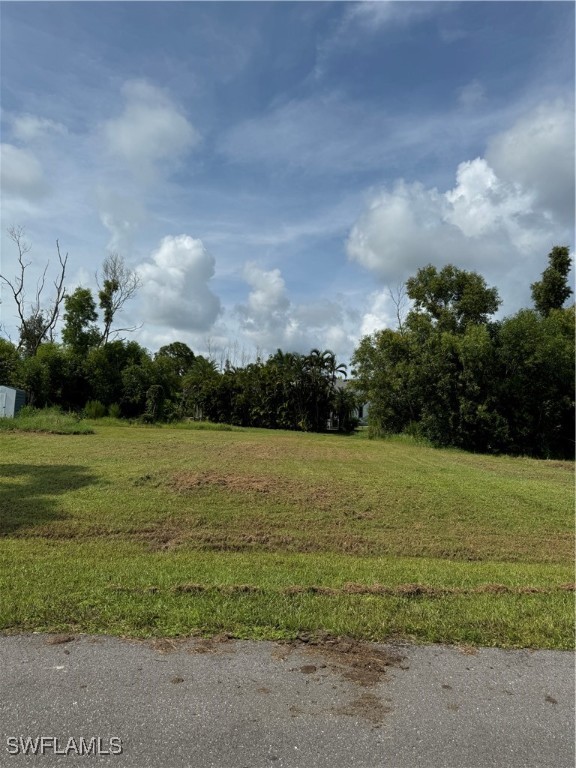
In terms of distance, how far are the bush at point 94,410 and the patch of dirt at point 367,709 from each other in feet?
115

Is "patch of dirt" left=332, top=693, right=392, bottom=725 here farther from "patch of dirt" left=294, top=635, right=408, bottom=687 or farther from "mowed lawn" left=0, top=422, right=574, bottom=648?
"mowed lawn" left=0, top=422, right=574, bottom=648

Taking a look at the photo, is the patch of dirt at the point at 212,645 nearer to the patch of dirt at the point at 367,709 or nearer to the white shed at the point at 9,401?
the patch of dirt at the point at 367,709

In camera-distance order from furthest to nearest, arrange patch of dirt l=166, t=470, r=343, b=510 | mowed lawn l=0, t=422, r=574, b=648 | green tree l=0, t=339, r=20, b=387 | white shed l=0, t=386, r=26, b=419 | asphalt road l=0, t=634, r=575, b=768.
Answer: green tree l=0, t=339, r=20, b=387 → white shed l=0, t=386, r=26, b=419 → patch of dirt l=166, t=470, r=343, b=510 → mowed lawn l=0, t=422, r=574, b=648 → asphalt road l=0, t=634, r=575, b=768

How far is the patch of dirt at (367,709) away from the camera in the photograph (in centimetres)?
281

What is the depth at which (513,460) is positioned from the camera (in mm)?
22500

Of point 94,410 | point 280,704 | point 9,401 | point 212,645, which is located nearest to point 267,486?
point 212,645

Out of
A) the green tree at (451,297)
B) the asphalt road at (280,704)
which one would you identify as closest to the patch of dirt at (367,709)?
the asphalt road at (280,704)

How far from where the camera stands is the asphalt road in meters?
2.50

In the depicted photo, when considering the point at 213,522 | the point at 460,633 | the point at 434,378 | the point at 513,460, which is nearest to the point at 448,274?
the point at 434,378

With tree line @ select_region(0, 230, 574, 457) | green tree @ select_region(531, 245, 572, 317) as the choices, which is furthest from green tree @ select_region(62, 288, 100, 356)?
green tree @ select_region(531, 245, 572, 317)

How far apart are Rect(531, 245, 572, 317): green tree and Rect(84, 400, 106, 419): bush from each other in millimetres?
31196

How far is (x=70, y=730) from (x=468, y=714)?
205 centimetres

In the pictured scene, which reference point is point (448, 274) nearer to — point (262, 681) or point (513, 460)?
point (513, 460)

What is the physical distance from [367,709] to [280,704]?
467mm
